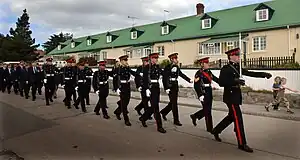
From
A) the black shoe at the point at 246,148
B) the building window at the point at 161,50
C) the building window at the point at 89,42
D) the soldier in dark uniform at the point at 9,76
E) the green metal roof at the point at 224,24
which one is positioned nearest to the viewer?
the black shoe at the point at 246,148

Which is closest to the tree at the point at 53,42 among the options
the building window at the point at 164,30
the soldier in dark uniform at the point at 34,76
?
the building window at the point at 164,30

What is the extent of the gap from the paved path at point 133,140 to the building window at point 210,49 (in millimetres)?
19715

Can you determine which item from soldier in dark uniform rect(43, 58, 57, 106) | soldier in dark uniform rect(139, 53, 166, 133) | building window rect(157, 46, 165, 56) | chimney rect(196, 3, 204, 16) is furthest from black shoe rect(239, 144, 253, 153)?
chimney rect(196, 3, 204, 16)

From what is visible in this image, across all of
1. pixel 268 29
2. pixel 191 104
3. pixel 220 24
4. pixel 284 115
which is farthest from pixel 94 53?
pixel 284 115

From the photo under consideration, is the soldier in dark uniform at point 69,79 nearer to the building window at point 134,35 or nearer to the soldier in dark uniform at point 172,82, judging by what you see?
the soldier in dark uniform at point 172,82

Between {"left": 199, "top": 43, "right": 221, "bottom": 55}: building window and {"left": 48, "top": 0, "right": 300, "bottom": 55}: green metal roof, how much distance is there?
940mm

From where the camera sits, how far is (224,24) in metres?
30.2

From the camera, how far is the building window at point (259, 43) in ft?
85.9

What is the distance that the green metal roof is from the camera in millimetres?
25812

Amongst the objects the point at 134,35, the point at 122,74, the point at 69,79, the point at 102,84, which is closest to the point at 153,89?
the point at 122,74

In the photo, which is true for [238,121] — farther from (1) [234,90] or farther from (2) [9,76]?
(2) [9,76]

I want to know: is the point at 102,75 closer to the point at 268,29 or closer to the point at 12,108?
the point at 12,108

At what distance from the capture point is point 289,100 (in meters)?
12.2

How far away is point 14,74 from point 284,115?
14.0 metres
